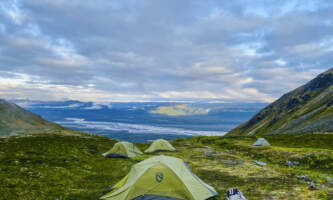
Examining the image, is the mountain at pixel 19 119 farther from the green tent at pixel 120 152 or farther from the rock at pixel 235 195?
the rock at pixel 235 195

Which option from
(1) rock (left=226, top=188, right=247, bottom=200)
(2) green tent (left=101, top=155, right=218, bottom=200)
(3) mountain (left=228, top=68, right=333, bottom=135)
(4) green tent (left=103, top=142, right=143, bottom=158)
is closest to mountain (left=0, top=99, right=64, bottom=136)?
(4) green tent (left=103, top=142, right=143, bottom=158)

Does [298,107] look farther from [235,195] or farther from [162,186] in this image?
[162,186]

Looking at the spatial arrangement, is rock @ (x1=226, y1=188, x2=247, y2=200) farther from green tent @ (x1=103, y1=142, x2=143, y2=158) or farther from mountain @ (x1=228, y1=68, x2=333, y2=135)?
mountain @ (x1=228, y1=68, x2=333, y2=135)

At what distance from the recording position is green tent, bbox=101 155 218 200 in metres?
13.0

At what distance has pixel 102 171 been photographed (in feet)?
78.5

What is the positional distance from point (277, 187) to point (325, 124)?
95241 mm

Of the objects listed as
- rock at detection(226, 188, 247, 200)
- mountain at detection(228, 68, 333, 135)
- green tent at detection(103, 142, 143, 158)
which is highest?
mountain at detection(228, 68, 333, 135)

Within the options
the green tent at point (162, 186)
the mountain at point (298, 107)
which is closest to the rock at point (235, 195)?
the green tent at point (162, 186)

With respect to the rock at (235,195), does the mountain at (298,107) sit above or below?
above

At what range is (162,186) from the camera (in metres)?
13.2

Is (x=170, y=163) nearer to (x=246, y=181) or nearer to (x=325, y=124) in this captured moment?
(x=246, y=181)

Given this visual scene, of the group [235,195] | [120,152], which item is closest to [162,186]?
[235,195]

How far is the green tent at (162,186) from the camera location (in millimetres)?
12992

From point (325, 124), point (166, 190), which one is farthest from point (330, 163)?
point (325, 124)
